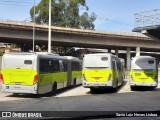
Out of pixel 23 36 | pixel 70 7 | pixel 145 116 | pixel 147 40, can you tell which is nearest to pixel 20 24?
pixel 23 36

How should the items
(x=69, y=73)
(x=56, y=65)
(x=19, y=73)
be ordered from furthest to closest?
1. (x=69, y=73)
2. (x=56, y=65)
3. (x=19, y=73)

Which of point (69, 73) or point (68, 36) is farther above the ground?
point (68, 36)

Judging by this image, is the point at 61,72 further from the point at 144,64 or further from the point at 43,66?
the point at 144,64

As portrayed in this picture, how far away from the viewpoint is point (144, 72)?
3106cm

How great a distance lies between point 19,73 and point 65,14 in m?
88.0

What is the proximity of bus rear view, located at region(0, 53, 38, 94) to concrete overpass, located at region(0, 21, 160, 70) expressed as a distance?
45.9 meters

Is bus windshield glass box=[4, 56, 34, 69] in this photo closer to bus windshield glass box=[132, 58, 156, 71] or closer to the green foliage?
bus windshield glass box=[132, 58, 156, 71]

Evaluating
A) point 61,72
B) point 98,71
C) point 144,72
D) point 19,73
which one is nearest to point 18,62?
point 19,73

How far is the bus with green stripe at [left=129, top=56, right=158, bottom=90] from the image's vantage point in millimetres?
30797

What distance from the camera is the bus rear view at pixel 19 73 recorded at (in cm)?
2222

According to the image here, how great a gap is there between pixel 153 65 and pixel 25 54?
13.0 meters

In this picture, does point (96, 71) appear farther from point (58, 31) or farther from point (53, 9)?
point (53, 9)

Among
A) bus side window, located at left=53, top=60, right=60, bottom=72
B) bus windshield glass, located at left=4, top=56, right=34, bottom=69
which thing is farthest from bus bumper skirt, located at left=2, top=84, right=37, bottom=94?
bus side window, located at left=53, top=60, right=60, bottom=72

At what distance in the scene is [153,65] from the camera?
31.4m
